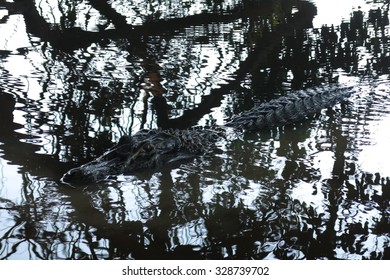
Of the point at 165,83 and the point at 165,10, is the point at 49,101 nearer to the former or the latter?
the point at 165,83

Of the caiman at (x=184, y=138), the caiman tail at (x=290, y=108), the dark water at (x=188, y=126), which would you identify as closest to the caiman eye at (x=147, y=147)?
the caiman at (x=184, y=138)

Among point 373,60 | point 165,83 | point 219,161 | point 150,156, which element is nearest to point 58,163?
point 150,156

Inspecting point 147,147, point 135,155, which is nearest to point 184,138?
point 147,147

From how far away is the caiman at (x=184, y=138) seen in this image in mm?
4254

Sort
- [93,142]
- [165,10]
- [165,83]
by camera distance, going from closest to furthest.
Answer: [93,142], [165,83], [165,10]

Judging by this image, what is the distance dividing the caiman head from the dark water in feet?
0.34

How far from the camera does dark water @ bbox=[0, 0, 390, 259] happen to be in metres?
3.44

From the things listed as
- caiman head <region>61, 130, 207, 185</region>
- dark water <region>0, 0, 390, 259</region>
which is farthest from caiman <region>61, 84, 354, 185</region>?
dark water <region>0, 0, 390, 259</region>

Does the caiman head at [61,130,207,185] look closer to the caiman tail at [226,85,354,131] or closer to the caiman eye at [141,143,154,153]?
the caiman eye at [141,143,154,153]

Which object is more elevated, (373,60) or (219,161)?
(373,60)

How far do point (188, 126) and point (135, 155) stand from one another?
110 centimetres

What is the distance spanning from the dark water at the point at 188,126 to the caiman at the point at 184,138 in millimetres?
107

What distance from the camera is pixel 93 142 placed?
484cm

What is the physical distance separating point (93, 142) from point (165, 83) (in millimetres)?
1820
